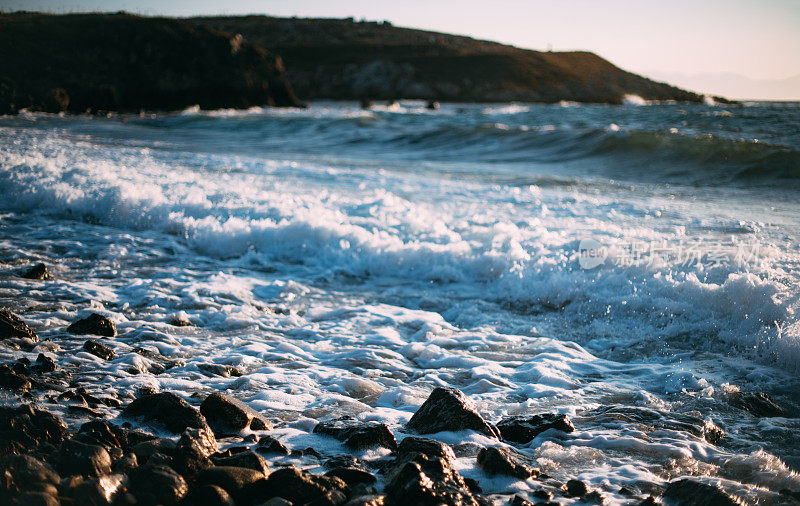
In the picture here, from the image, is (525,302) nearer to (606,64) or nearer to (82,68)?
(82,68)

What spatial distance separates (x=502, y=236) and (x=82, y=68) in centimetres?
4634

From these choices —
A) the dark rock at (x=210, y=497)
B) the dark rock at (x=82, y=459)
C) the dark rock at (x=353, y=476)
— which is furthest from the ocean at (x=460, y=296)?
the dark rock at (x=82, y=459)

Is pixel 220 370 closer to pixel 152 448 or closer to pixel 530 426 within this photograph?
pixel 152 448

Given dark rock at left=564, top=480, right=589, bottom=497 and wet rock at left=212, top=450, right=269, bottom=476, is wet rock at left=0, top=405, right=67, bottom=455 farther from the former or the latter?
dark rock at left=564, top=480, right=589, bottom=497

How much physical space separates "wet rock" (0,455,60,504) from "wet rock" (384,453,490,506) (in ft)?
4.33

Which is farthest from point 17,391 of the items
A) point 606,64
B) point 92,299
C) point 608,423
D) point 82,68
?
point 606,64

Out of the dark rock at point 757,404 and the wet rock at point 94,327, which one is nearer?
the dark rock at point 757,404

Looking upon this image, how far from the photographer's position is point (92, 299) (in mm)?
4898

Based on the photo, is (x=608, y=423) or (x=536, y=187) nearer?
(x=608, y=423)

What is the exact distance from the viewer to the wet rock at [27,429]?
2482mm

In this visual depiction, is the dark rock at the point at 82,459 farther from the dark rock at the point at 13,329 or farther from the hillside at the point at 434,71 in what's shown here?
the hillside at the point at 434,71

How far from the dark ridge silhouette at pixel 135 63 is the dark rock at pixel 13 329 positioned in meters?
38.8

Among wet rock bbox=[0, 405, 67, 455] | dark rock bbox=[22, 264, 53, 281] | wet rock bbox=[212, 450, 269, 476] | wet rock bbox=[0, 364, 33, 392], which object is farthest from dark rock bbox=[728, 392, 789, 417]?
dark rock bbox=[22, 264, 53, 281]

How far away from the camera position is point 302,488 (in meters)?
2.33
